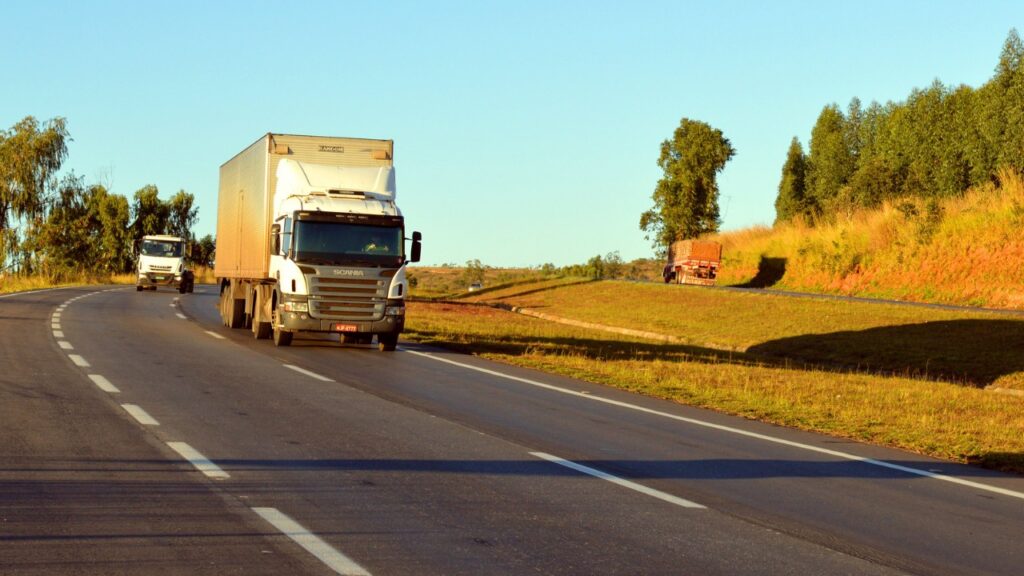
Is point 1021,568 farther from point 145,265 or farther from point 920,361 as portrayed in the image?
point 145,265

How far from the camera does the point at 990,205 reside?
48094 millimetres

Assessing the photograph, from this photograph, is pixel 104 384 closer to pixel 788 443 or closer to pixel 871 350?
pixel 788 443

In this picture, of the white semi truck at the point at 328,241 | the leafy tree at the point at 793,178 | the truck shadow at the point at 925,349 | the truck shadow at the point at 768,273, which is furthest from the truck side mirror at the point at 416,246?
the leafy tree at the point at 793,178

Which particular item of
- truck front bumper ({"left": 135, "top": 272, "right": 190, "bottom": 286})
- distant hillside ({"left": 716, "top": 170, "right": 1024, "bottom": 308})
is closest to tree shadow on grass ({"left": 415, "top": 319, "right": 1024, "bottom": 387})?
distant hillside ({"left": 716, "top": 170, "right": 1024, "bottom": 308})

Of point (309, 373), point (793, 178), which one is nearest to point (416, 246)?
point (309, 373)

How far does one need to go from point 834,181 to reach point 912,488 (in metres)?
108

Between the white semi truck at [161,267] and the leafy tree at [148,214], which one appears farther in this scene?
the leafy tree at [148,214]

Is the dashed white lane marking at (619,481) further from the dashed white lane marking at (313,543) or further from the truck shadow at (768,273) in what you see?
the truck shadow at (768,273)

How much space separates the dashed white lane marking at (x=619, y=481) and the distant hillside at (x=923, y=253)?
105ft

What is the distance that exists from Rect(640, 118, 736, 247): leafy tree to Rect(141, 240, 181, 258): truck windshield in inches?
1893

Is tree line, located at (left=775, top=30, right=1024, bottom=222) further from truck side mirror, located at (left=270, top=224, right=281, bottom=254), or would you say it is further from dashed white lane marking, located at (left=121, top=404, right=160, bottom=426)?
dashed white lane marking, located at (left=121, top=404, right=160, bottom=426)

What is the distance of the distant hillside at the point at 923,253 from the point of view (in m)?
42.0

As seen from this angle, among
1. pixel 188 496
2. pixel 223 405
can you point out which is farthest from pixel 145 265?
pixel 188 496

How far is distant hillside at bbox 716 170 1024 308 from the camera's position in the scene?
41969 mm
